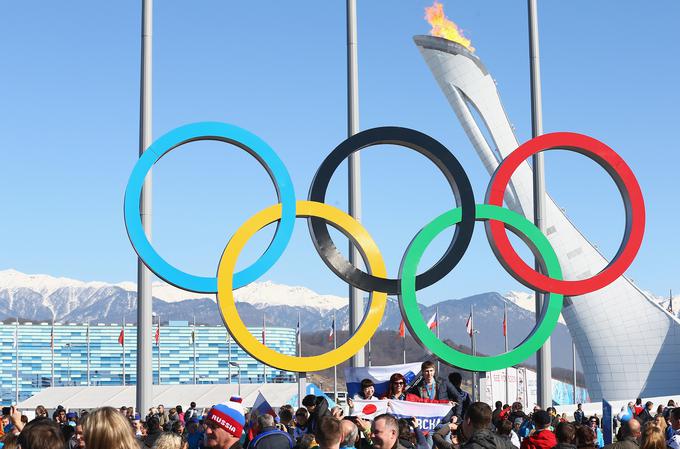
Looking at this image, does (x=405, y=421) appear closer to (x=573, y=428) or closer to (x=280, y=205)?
(x=573, y=428)

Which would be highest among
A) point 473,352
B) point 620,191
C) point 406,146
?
point 406,146

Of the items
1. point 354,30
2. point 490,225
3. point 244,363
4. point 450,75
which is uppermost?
point 450,75

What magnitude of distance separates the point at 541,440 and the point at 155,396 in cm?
5059

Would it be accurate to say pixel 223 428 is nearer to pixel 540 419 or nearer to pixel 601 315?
pixel 540 419

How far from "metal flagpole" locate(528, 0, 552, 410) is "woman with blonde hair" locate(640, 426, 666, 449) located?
11.3 meters

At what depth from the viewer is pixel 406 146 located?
16.9 metres

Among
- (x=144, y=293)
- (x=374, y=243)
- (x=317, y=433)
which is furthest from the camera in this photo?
(x=144, y=293)

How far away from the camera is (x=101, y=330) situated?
154 meters

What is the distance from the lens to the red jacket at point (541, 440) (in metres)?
9.27

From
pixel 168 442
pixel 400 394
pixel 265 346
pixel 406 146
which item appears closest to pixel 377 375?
pixel 400 394

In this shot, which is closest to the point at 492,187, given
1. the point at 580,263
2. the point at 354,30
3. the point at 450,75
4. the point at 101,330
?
the point at 354,30

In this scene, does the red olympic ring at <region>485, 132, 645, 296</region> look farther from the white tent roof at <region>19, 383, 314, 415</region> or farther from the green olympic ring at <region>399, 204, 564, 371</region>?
the white tent roof at <region>19, 383, 314, 415</region>

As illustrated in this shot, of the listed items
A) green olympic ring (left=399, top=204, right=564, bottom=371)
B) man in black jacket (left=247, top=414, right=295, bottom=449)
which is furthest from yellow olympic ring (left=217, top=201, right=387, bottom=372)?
man in black jacket (left=247, top=414, right=295, bottom=449)

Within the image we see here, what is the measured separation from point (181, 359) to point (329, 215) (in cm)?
14719
